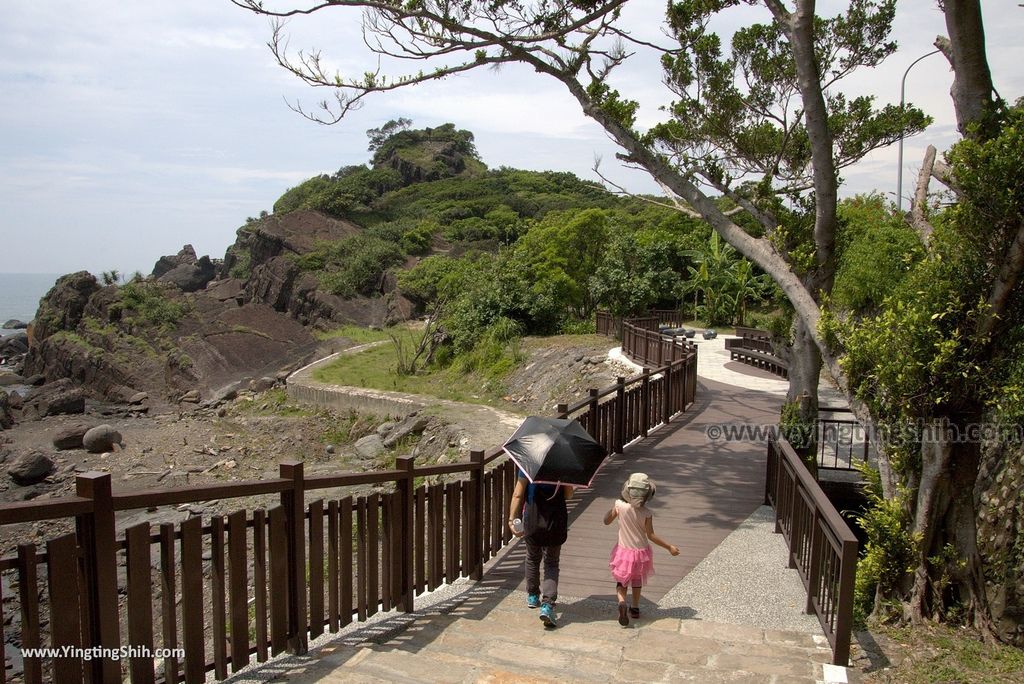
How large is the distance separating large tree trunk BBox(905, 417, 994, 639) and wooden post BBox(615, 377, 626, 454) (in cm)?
506

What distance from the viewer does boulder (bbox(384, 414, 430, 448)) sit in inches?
733

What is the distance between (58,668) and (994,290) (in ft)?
19.7

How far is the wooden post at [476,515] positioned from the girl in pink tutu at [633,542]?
1235 mm

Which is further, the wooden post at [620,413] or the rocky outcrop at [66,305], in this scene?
the rocky outcrop at [66,305]

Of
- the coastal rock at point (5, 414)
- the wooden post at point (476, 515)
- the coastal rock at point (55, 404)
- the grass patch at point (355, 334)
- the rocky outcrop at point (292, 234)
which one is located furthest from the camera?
the rocky outcrop at point (292, 234)

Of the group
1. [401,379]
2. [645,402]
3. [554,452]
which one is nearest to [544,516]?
[554,452]

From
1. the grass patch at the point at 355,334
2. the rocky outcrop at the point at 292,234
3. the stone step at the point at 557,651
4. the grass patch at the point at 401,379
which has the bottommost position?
the grass patch at the point at 401,379

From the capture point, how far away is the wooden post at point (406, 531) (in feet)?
17.5

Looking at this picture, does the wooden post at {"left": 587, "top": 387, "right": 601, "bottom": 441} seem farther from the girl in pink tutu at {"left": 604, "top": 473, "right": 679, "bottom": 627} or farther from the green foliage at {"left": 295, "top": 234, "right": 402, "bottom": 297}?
the green foliage at {"left": 295, "top": 234, "right": 402, "bottom": 297}

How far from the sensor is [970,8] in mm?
5973

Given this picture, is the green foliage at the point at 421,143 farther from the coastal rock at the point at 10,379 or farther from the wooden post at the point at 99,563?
the wooden post at the point at 99,563

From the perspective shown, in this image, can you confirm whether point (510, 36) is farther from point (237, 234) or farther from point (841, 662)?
point (237, 234)

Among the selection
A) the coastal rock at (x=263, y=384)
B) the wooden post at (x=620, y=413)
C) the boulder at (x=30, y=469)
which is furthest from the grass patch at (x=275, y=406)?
the wooden post at (x=620, y=413)

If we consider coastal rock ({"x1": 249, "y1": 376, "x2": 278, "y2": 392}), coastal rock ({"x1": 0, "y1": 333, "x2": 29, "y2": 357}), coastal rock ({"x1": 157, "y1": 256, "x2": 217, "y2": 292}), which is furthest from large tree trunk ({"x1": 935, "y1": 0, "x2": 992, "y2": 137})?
coastal rock ({"x1": 0, "y1": 333, "x2": 29, "y2": 357})
